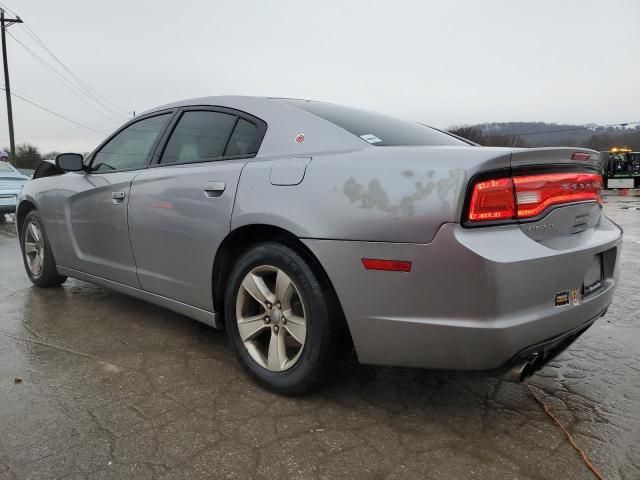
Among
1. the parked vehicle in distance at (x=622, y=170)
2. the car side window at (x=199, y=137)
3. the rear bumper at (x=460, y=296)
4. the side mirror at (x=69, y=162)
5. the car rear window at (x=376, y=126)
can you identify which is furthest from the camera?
the parked vehicle in distance at (x=622, y=170)

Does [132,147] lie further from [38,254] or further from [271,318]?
[271,318]

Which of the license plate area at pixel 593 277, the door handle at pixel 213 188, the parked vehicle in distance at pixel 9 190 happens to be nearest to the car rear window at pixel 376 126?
the door handle at pixel 213 188

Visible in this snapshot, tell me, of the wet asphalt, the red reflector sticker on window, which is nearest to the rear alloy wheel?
the wet asphalt

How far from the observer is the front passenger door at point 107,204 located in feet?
10.8

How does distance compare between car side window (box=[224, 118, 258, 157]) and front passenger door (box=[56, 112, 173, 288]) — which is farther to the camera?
front passenger door (box=[56, 112, 173, 288])

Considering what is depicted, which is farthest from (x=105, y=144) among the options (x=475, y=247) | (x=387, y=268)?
(x=475, y=247)

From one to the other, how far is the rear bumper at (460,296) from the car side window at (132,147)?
1.76 metres

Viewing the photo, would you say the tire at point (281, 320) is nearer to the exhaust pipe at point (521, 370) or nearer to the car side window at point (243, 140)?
the car side window at point (243, 140)

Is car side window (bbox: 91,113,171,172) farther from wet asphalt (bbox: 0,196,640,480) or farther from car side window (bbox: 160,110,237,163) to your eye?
wet asphalt (bbox: 0,196,640,480)

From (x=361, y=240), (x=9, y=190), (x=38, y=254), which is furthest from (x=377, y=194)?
(x=9, y=190)

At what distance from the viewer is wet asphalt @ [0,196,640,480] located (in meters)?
1.87

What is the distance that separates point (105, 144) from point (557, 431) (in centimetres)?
355

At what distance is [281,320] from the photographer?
237 cm

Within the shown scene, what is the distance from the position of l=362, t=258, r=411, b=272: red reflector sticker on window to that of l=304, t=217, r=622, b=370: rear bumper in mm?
17
